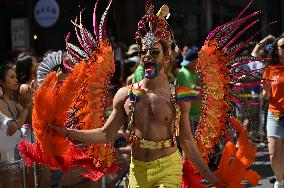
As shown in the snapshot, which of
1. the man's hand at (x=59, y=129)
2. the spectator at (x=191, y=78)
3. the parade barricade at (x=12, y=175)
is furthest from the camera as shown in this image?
the spectator at (x=191, y=78)

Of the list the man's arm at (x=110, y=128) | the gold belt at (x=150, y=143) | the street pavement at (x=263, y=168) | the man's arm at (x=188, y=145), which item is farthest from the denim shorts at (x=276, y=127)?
the man's arm at (x=110, y=128)

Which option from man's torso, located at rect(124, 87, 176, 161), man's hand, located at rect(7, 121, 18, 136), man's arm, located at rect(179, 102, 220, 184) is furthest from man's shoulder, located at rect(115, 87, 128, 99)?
man's hand, located at rect(7, 121, 18, 136)

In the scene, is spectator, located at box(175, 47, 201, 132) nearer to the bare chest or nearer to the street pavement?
the street pavement

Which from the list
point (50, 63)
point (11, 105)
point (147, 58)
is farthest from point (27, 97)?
point (147, 58)

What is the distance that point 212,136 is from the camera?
16.2 feet

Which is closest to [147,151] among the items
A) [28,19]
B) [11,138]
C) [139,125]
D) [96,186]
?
[139,125]

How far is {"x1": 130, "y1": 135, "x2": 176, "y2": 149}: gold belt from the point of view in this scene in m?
4.29

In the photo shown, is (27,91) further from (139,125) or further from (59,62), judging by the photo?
(139,125)

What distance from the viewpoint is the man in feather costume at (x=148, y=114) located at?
13.8 ft

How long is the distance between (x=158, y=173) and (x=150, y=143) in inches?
8.6

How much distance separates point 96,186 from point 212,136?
1911 mm

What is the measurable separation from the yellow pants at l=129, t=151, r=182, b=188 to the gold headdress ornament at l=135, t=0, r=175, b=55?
83cm

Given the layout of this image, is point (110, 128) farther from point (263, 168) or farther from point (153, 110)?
point (263, 168)

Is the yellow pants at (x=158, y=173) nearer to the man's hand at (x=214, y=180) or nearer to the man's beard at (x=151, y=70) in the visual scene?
the man's hand at (x=214, y=180)
